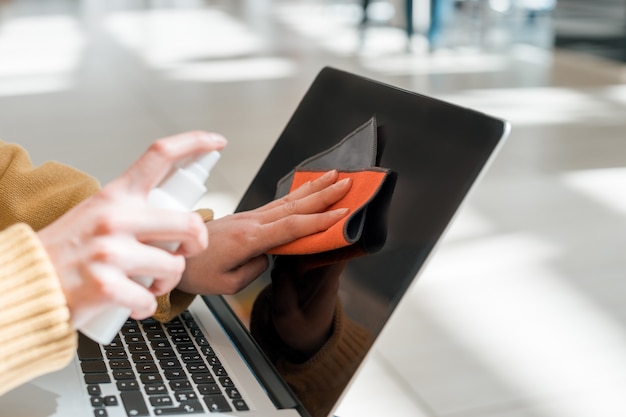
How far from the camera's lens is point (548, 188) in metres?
1.87

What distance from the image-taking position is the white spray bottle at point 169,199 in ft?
1.54

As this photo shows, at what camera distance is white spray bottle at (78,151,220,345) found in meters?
0.47

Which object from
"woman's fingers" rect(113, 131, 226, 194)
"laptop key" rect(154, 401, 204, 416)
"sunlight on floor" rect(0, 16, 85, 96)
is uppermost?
"woman's fingers" rect(113, 131, 226, 194)

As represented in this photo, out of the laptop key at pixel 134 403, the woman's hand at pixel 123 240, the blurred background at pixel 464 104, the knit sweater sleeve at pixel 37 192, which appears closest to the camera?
the woman's hand at pixel 123 240

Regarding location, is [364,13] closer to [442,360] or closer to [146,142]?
[146,142]

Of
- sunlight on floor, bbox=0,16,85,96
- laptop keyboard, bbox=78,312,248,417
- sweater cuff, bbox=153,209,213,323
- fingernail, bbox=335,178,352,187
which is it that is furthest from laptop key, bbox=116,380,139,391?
sunlight on floor, bbox=0,16,85,96

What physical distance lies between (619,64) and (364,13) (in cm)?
163

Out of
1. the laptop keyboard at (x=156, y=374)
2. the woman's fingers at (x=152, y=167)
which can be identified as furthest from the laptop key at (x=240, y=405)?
the woman's fingers at (x=152, y=167)

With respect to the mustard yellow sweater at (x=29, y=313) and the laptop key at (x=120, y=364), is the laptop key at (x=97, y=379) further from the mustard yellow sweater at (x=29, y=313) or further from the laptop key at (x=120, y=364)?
the mustard yellow sweater at (x=29, y=313)

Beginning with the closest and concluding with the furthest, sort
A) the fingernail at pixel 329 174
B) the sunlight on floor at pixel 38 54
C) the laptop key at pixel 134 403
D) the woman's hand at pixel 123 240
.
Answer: the woman's hand at pixel 123 240
the laptop key at pixel 134 403
the fingernail at pixel 329 174
the sunlight on floor at pixel 38 54

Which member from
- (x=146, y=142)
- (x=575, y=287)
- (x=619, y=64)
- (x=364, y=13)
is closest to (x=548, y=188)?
(x=575, y=287)

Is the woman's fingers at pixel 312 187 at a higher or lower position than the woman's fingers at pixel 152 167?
lower

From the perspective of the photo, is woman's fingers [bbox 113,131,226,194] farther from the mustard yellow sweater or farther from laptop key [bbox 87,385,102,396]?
laptop key [bbox 87,385,102,396]

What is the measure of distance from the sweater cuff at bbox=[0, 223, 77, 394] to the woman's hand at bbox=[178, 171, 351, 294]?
24 centimetres
